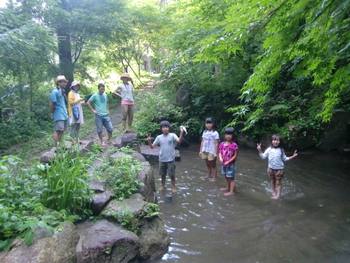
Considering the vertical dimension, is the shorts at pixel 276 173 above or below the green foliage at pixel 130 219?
above

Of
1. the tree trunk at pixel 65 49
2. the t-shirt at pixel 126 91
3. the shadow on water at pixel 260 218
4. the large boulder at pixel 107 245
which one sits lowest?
the shadow on water at pixel 260 218

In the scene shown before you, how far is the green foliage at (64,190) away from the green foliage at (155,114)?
6700 millimetres

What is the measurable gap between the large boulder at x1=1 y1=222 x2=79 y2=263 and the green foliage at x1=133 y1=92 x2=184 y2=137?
298 inches

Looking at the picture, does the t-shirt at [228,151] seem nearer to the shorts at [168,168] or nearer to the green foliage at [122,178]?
the shorts at [168,168]

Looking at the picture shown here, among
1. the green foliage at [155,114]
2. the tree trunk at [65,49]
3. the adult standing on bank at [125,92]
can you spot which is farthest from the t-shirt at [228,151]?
the tree trunk at [65,49]

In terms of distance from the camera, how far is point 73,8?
12.3 metres

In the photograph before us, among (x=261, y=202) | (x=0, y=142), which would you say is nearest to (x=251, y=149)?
(x=261, y=202)

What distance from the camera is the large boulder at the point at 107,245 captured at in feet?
10.4

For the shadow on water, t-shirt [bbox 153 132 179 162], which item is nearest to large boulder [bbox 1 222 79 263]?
the shadow on water

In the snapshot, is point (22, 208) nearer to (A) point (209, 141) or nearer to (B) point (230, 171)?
(B) point (230, 171)

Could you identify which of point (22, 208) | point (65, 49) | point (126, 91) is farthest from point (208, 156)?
point (65, 49)

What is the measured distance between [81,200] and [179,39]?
9184mm

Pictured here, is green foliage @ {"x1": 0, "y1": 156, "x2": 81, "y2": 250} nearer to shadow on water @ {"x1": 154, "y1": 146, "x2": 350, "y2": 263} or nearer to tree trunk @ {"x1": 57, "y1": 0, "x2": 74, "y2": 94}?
shadow on water @ {"x1": 154, "y1": 146, "x2": 350, "y2": 263}

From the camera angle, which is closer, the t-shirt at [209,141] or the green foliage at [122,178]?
the green foliage at [122,178]
